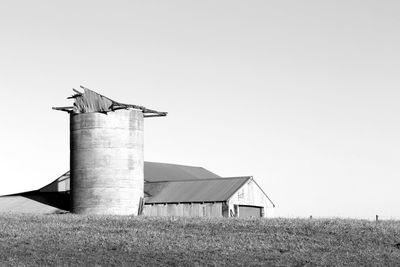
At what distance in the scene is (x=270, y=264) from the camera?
88.4ft

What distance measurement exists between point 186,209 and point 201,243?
2903 centimetres

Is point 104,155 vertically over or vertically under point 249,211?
over

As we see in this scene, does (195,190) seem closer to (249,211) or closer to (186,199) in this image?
(186,199)

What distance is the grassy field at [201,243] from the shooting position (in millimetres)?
27719

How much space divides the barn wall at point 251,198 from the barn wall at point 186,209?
130cm

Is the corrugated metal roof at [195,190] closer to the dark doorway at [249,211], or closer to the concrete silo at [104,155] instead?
the dark doorway at [249,211]

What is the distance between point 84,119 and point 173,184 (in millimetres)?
11821

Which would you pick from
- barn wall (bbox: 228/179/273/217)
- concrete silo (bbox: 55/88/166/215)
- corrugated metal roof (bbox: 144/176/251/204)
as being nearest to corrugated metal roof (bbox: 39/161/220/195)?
corrugated metal roof (bbox: 144/176/251/204)

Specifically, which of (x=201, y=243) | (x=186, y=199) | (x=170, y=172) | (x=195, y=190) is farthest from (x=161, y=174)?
(x=201, y=243)

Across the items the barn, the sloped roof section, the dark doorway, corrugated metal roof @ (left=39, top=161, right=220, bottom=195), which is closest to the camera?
the barn

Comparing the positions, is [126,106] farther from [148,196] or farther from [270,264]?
[270,264]

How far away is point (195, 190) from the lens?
202ft

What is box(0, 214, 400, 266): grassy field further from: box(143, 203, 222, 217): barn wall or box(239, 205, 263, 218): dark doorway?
box(239, 205, 263, 218): dark doorway

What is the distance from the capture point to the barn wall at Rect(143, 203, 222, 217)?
2302 inches
